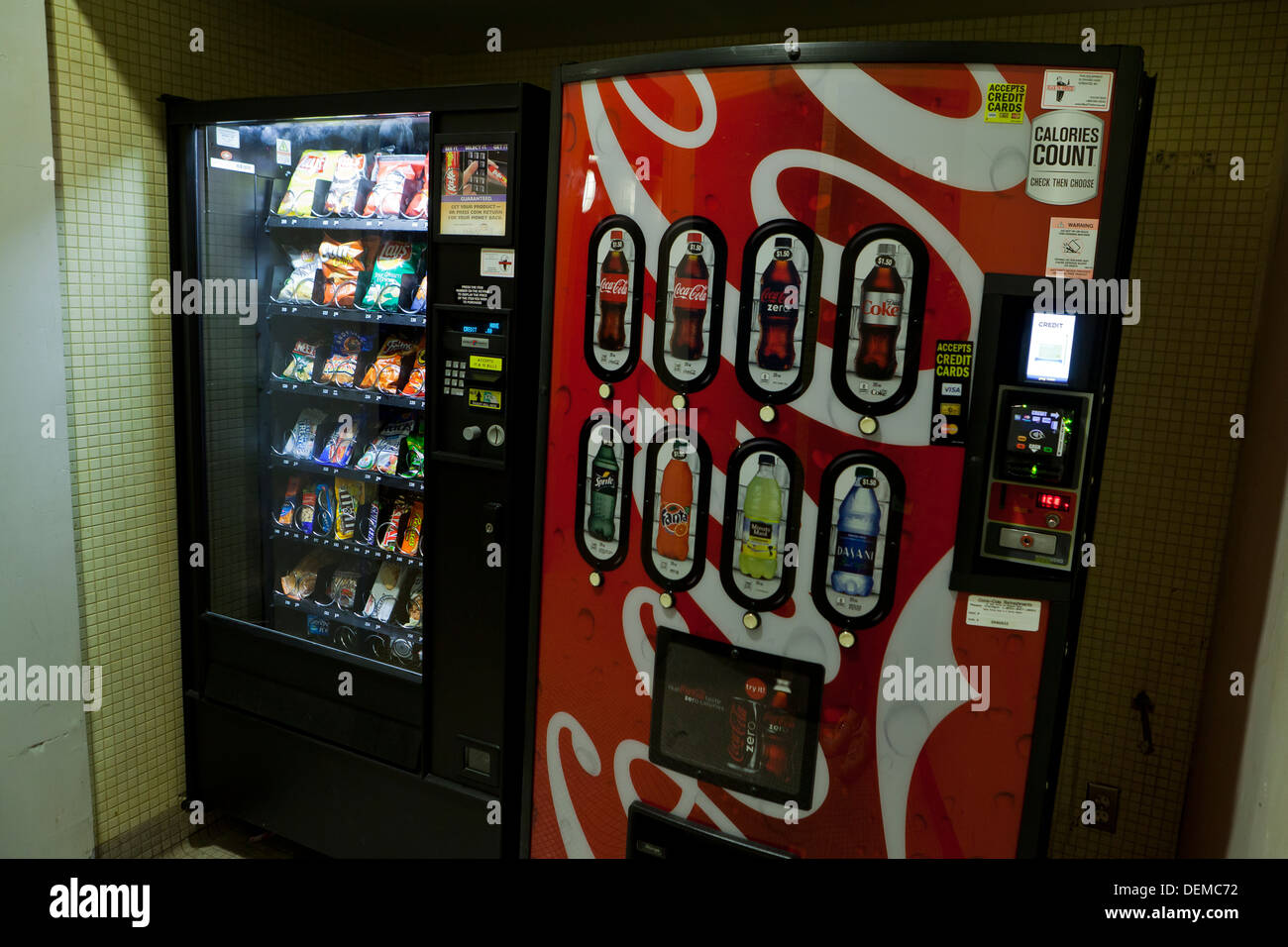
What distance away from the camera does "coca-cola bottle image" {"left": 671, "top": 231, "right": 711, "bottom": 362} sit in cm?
188

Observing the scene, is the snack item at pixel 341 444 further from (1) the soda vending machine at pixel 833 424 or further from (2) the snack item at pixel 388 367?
(1) the soda vending machine at pixel 833 424

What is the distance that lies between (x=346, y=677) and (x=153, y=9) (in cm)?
205

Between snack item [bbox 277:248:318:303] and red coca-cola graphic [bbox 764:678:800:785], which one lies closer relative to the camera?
red coca-cola graphic [bbox 764:678:800:785]

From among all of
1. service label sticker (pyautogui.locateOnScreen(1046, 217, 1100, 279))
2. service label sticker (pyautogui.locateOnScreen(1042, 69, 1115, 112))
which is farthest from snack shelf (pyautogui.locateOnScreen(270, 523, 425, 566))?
service label sticker (pyautogui.locateOnScreen(1042, 69, 1115, 112))

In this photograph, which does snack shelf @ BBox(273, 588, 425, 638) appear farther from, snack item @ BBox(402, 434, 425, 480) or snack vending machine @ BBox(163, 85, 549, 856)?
snack item @ BBox(402, 434, 425, 480)

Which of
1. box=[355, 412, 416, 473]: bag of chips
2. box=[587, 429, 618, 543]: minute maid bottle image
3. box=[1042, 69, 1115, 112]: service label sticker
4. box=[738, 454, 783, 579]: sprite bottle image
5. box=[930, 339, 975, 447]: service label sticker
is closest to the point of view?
box=[1042, 69, 1115, 112]: service label sticker

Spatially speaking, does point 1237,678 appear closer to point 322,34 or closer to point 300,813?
point 300,813

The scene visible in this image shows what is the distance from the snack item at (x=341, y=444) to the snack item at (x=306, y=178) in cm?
67

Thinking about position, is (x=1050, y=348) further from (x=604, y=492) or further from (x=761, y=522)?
(x=604, y=492)

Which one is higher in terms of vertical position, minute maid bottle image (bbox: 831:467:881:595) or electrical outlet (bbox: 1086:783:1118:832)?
minute maid bottle image (bbox: 831:467:881:595)

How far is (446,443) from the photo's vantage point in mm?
2299

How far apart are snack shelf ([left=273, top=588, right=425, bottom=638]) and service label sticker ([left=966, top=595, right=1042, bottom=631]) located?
5.05 feet

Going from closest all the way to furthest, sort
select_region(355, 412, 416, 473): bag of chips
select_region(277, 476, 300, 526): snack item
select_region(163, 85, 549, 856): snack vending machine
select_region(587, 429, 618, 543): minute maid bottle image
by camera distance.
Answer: select_region(587, 429, 618, 543): minute maid bottle image
select_region(163, 85, 549, 856): snack vending machine
select_region(355, 412, 416, 473): bag of chips
select_region(277, 476, 300, 526): snack item
